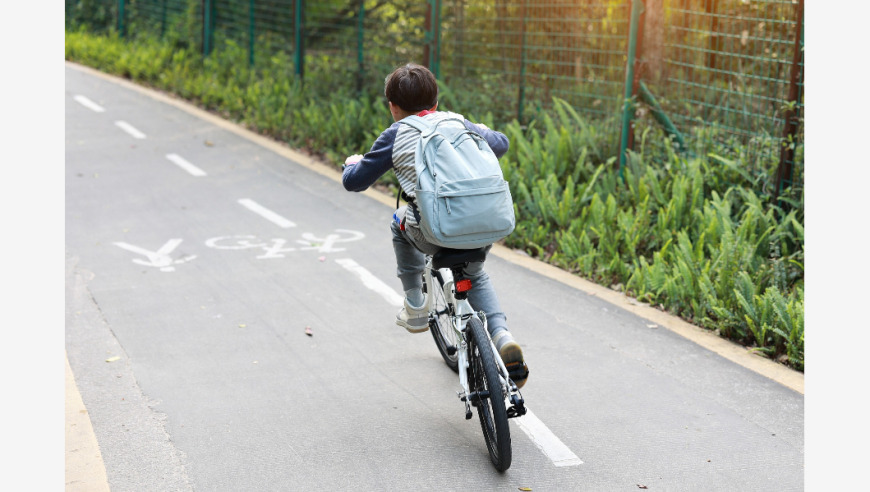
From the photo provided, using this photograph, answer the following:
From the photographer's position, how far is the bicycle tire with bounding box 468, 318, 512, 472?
4.00 meters

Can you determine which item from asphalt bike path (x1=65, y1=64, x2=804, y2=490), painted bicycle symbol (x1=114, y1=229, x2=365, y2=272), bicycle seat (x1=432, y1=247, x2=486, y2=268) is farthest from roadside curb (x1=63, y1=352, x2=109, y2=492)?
painted bicycle symbol (x1=114, y1=229, x2=365, y2=272)

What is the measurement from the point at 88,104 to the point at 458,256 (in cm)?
1311

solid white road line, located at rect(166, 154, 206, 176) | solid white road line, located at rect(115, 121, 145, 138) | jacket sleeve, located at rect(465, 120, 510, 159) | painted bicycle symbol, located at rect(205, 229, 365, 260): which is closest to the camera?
jacket sleeve, located at rect(465, 120, 510, 159)

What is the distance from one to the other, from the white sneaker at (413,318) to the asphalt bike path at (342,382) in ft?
1.22

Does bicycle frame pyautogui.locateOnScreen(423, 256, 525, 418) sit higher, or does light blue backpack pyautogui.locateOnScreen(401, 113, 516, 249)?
light blue backpack pyautogui.locateOnScreen(401, 113, 516, 249)

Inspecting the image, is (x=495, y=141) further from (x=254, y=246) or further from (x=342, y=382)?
(x=254, y=246)

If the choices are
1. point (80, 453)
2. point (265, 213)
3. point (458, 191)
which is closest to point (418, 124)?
point (458, 191)

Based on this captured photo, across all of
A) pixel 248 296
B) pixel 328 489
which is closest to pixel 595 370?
pixel 328 489

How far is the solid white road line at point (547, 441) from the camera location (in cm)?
442

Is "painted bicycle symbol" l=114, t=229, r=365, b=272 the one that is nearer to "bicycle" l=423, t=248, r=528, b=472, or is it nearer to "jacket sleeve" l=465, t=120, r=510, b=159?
"bicycle" l=423, t=248, r=528, b=472

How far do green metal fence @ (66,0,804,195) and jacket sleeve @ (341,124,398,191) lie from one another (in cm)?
461

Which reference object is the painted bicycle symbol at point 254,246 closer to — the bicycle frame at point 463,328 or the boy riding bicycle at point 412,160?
the bicycle frame at point 463,328

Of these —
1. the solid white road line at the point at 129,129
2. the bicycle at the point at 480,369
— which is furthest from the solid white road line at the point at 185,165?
the bicycle at the point at 480,369

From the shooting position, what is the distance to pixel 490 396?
403cm
